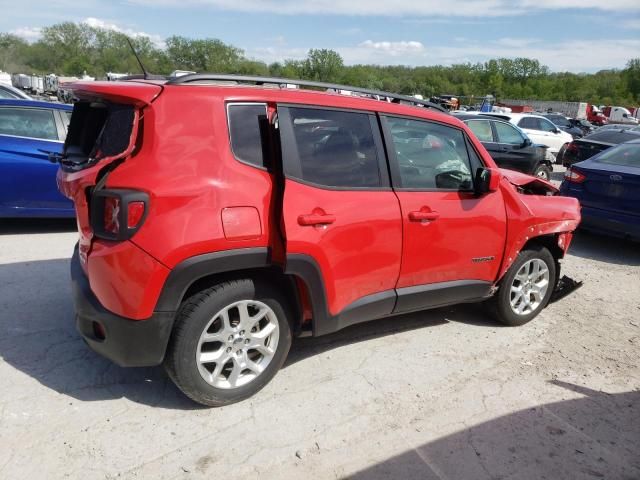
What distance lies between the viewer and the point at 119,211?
8.58ft

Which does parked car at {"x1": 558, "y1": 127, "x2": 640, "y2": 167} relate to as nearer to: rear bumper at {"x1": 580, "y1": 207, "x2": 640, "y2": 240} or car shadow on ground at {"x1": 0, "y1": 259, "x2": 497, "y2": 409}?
rear bumper at {"x1": 580, "y1": 207, "x2": 640, "y2": 240}

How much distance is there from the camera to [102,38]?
103 metres

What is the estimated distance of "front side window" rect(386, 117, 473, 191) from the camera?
3583 millimetres

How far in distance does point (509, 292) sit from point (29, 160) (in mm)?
5308

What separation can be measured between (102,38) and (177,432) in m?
115

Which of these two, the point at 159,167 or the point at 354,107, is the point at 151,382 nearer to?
the point at 159,167

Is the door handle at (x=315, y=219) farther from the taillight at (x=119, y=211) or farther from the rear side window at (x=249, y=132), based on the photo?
the taillight at (x=119, y=211)

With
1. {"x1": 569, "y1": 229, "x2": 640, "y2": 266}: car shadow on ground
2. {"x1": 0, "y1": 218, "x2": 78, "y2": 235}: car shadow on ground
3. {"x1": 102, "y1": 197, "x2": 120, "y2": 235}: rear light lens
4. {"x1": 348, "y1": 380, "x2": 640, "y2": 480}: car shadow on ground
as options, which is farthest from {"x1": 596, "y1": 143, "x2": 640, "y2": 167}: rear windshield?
{"x1": 0, "y1": 218, "x2": 78, "y2": 235}: car shadow on ground

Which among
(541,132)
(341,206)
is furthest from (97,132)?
(541,132)

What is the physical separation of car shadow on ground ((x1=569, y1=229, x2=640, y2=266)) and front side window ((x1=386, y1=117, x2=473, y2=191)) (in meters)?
3.93

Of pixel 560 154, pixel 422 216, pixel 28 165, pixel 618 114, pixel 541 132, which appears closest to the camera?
pixel 422 216

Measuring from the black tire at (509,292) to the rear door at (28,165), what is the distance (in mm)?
4934

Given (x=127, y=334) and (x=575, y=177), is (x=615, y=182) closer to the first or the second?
(x=575, y=177)

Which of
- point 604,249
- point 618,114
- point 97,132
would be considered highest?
point 97,132
